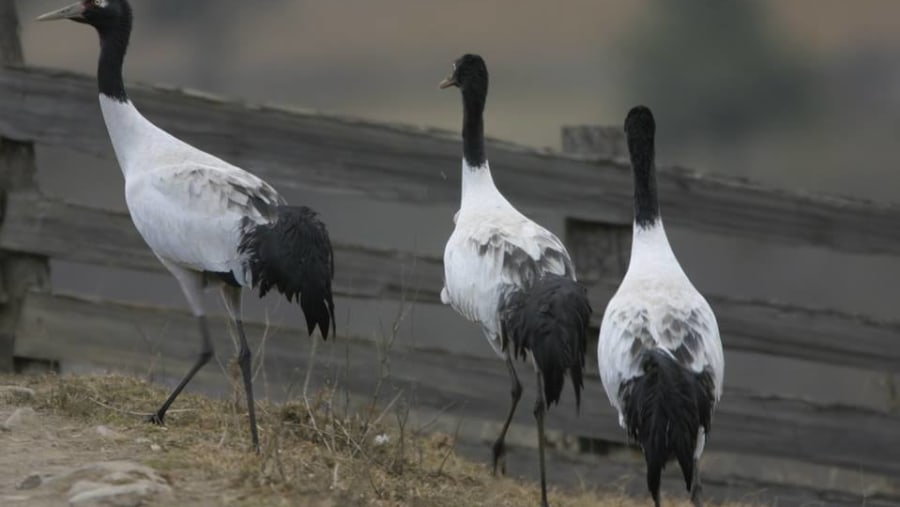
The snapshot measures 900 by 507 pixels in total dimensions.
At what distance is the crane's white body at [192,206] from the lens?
27.8 feet

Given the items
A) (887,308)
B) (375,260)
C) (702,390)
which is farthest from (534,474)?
(887,308)

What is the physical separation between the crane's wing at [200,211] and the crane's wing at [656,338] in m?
1.64

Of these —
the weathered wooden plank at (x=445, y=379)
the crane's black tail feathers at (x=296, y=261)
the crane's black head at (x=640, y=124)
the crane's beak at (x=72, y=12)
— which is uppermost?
the crane's beak at (x=72, y=12)

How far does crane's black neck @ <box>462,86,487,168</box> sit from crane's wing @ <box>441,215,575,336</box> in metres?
0.56

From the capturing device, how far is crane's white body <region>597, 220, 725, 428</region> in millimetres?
8039

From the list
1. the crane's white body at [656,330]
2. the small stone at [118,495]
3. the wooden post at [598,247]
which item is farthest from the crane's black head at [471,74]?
the small stone at [118,495]

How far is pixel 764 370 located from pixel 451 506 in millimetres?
13140

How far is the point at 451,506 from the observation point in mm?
8039

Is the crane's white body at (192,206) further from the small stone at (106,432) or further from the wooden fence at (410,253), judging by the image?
the wooden fence at (410,253)

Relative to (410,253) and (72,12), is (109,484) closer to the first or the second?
(72,12)

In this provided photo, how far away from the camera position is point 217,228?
27.8ft

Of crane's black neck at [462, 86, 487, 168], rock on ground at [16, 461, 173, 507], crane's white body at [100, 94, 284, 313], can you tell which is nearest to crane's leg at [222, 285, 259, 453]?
crane's white body at [100, 94, 284, 313]

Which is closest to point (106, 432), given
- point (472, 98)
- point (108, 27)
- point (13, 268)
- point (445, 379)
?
point (108, 27)

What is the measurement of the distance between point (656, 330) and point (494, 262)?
117 centimetres
